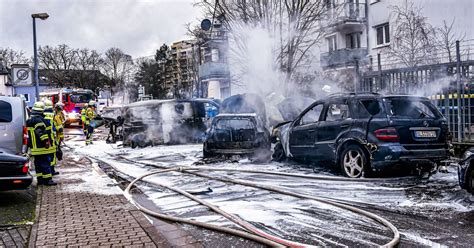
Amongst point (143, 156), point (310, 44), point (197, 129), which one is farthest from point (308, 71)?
point (143, 156)

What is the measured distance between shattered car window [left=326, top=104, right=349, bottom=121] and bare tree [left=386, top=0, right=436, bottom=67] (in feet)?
13.7

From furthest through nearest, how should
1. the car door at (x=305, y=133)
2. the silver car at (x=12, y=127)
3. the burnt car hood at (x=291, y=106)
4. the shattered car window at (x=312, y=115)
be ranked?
the burnt car hood at (x=291, y=106) → the shattered car window at (x=312, y=115) → the car door at (x=305, y=133) → the silver car at (x=12, y=127)

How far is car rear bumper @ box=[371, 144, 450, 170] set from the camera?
26.8ft

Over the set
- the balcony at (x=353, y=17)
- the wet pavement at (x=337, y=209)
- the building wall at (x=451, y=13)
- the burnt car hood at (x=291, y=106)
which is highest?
the balcony at (x=353, y=17)

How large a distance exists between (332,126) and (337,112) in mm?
375

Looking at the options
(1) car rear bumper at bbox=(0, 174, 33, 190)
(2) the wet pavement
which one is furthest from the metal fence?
(1) car rear bumper at bbox=(0, 174, 33, 190)

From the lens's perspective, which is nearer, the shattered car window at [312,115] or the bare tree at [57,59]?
the shattered car window at [312,115]

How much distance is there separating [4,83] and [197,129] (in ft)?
163

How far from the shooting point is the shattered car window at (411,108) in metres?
8.59

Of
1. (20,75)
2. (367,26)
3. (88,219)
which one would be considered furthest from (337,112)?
(367,26)

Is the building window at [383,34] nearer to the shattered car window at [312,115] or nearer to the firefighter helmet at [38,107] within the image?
the shattered car window at [312,115]

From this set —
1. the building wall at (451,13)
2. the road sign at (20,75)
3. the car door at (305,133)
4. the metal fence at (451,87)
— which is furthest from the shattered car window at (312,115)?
the building wall at (451,13)

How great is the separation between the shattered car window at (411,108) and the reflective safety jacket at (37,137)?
20.8ft

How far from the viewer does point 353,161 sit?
28.8 feet
